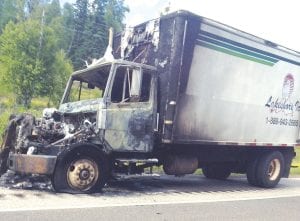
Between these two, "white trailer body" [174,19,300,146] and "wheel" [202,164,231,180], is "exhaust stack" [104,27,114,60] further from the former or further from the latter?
"wheel" [202,164,231,180]

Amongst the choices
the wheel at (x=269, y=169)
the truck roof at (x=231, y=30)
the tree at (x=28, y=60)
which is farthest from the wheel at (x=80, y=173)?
the tree at (x=28, y=60)

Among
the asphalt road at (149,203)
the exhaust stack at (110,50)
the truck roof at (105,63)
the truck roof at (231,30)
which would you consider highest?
the truck roof at (231,30)

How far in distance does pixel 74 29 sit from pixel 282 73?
6367cm

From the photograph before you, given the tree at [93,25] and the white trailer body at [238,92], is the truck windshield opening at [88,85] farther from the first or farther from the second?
the tree at [93,25]

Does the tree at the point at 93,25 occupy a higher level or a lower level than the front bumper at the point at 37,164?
higher

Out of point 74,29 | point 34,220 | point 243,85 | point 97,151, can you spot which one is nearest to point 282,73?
point 243,85

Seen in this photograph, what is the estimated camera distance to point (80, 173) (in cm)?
828

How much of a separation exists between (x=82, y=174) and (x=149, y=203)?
4.17 feet

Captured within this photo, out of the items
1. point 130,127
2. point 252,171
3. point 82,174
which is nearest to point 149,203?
point 82,174

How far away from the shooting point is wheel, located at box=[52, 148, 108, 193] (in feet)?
26.7

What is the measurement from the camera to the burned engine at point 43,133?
827 centimetres

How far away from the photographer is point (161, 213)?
24.2 ft

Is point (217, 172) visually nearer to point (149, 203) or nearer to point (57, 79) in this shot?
point (149, 203)

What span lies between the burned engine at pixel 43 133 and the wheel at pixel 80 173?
0.98ft
